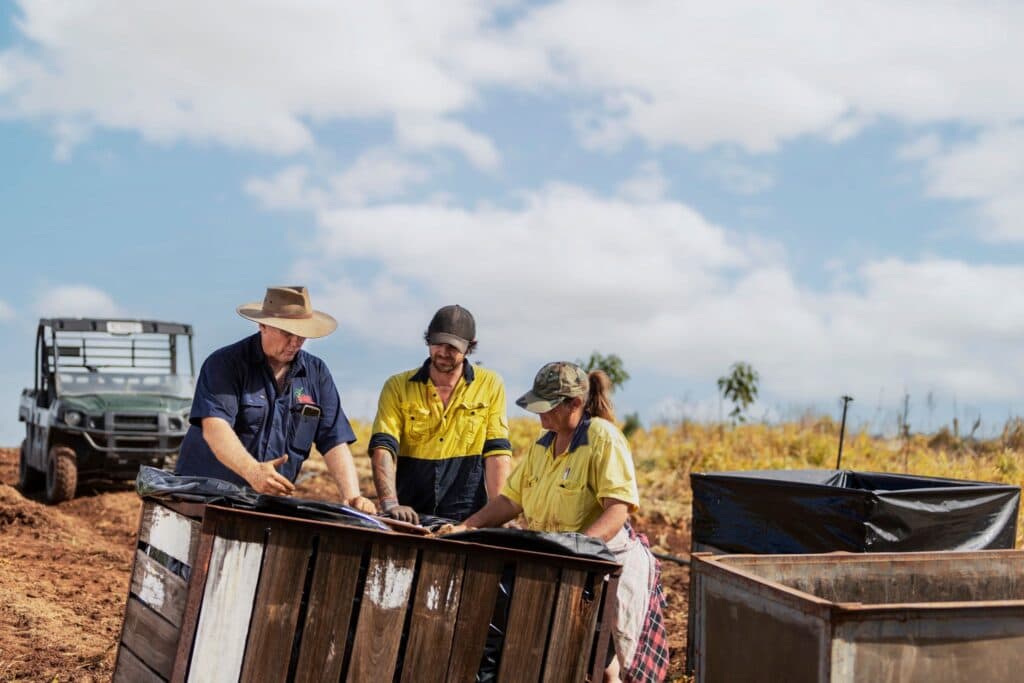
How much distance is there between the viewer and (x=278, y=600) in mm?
3467

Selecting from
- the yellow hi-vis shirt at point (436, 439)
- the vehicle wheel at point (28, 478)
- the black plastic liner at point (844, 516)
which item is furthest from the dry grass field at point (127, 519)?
the yellow hi-vis shirt at point (436, 439)

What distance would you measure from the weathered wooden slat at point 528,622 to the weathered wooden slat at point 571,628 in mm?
30

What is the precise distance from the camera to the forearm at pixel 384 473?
4.97 m

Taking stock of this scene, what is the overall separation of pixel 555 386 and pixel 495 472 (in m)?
1.17

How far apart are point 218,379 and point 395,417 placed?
0.93 metres

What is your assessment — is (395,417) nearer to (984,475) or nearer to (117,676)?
(117,676)

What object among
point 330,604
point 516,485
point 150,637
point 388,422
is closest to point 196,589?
point 330,604

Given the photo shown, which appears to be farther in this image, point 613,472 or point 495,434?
point 495,434

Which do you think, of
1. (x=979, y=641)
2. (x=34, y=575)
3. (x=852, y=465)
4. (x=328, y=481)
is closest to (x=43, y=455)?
(x=328, y=481)

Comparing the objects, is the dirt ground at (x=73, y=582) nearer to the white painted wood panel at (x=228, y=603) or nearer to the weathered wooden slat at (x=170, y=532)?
the weathered wooden slat at (x=170, y=532)

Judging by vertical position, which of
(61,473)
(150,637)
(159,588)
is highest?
(159,588)

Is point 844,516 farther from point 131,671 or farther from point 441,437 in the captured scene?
point 131,671

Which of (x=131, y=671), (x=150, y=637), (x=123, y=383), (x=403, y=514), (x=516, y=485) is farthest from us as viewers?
(x=123, y=383)

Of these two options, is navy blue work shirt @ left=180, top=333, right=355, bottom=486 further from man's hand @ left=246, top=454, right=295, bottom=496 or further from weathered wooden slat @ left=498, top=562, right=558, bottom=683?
weathered wooden slat @ left=498, top=562, right=558, bottom=683
